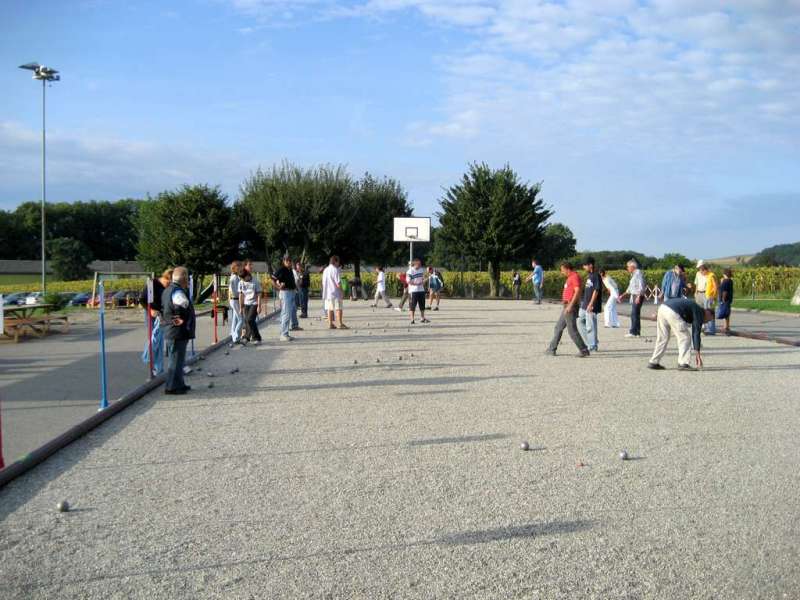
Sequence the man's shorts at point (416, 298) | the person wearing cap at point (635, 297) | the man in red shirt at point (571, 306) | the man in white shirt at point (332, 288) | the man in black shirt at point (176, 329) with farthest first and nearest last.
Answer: the man's shorts at point (416, 298)
the man in white shirt at point (332, 288)
the person wearing cap at point (635, 297)
the man in red shirt at point (571, 306)
the man in black shirt at point (176, 329)

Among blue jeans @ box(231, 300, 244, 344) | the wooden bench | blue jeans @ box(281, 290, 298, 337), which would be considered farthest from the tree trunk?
blue jeans @ box(231, 300, 244, 344)

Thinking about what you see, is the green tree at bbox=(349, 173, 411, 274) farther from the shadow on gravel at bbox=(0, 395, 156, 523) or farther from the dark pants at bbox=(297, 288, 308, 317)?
the shadow on gravel at bbox=(0, 395, 156, 523)

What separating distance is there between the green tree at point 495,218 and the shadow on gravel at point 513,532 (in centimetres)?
5043

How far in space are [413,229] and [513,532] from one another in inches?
1634

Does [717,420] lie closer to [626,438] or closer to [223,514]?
[626,438]

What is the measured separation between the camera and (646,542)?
466 cm

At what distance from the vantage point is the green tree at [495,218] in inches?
2170

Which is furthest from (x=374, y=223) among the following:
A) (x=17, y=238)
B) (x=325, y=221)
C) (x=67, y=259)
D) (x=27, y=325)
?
(x=17, y=238)

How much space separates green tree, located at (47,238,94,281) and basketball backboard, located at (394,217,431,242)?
5704 cm

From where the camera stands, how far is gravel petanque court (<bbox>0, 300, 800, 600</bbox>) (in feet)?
13.7

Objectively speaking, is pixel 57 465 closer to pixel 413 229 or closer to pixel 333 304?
pixel 333 304

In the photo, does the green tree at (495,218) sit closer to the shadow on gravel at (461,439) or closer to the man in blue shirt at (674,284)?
the man in blue shirt at (674,284)

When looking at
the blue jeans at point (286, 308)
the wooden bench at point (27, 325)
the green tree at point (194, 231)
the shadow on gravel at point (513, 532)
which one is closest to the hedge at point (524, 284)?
the green tree at point (194, 231)

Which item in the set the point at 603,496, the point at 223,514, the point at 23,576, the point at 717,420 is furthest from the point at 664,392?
the point at 23,576
